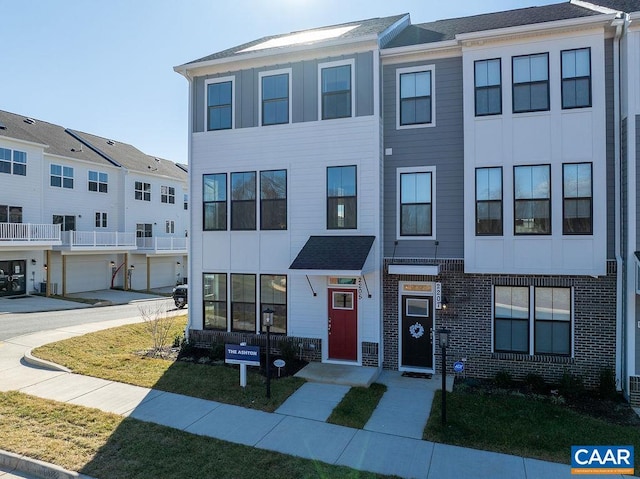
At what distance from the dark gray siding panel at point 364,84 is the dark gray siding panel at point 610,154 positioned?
5.62 m

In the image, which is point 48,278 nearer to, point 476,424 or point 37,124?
point 37,124

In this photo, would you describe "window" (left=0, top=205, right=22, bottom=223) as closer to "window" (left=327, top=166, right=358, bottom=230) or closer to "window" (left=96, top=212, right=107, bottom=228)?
"window" (left=96, top=212, right=107, bottom=228)

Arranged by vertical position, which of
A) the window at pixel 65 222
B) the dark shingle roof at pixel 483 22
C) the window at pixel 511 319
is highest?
the dark shingle roof at pixel 483 22

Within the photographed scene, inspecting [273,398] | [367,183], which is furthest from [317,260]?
[273,398]

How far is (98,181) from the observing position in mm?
29312

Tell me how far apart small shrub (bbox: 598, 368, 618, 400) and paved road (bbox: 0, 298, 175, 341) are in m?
17.4

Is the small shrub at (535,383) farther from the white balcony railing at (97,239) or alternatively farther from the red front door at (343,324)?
the white balcony railing at (97,239)

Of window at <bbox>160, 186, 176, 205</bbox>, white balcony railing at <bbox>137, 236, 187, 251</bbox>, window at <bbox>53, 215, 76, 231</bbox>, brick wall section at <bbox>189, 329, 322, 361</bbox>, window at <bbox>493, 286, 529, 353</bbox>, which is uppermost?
window at <bbox>160, 186, 176, 205</bbox>

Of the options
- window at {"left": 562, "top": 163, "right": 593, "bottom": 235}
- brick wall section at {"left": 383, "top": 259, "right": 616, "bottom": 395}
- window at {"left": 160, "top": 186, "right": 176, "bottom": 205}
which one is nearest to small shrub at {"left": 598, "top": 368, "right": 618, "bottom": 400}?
brick wall section at {"left": 383, "top": 259, "right": 616, "bottom": 395}

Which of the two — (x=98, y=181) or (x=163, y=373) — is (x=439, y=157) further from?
(x=98, y=181)

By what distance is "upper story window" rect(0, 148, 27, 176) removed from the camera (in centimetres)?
2331

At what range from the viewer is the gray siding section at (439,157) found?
1075cm

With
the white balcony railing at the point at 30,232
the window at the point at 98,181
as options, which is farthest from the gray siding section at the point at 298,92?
the window at the point at 98,181

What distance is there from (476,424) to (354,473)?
2.99 metres
